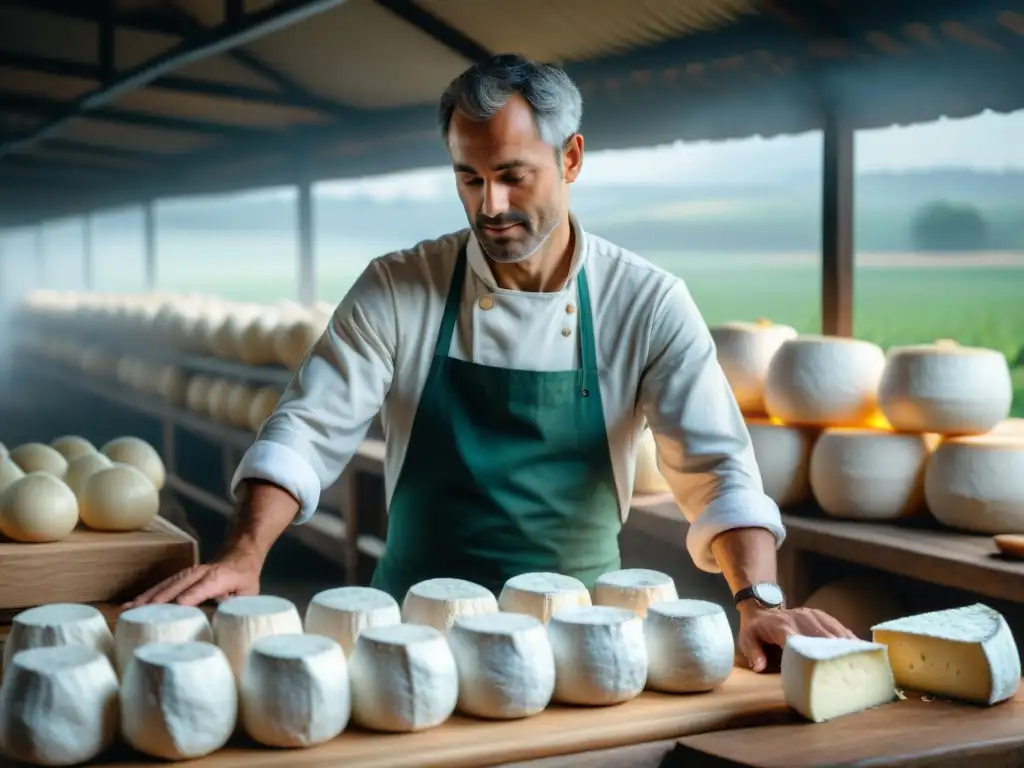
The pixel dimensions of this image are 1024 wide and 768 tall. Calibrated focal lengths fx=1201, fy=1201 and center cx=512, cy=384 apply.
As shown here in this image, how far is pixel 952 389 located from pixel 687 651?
1557 mm

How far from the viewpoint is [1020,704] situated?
158 cm

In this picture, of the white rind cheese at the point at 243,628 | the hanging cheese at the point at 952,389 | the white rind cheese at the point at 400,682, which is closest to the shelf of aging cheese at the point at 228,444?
the hanging cheese at the point at 952,389

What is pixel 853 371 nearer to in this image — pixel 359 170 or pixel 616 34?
pixel 616 34

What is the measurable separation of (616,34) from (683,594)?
1.74 meters

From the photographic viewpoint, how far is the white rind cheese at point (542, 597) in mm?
1633

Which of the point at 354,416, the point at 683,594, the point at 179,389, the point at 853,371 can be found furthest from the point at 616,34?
the point at 179,389

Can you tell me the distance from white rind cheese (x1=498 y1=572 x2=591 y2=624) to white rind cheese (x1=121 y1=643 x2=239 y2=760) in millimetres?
448

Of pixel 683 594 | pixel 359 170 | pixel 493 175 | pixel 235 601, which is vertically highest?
pixel 359 170

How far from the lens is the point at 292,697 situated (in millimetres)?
1324

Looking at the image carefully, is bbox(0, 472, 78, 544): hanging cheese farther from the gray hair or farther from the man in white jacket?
the gray hair

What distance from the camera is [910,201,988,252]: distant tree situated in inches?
158

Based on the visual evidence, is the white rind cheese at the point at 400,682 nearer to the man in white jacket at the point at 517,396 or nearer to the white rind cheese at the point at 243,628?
the white rind cheese at the point at 243,628

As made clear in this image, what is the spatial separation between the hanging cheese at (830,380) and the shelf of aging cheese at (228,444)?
6.43ft

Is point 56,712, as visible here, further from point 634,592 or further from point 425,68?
point 425,68
